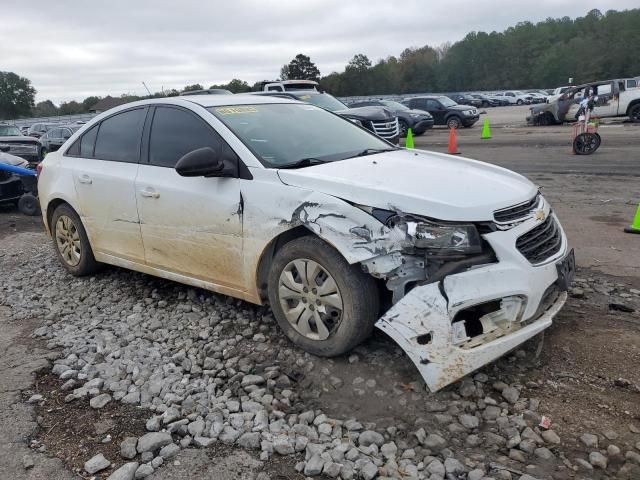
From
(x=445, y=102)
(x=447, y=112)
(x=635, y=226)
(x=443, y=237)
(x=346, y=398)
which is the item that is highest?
(x=445, y=102)

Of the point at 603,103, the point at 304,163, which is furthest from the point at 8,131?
the point at 603,103

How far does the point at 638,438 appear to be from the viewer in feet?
8.87

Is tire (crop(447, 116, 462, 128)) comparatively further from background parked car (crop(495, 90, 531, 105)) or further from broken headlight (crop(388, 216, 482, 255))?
background parked car (crop(495, 90, 531, 105))

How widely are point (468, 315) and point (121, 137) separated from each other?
3.49 metres

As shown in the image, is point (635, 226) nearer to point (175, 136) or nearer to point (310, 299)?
point (310, 299)

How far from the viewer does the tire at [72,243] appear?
5.35m

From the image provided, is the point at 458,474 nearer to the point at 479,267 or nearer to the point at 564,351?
the point at 479,267

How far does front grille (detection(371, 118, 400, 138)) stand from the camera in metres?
16.6

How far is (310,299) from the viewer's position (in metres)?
3.52

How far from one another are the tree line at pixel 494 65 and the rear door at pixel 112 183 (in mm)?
77681

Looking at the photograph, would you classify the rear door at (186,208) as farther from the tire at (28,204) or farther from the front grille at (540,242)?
the tire at (28,204)

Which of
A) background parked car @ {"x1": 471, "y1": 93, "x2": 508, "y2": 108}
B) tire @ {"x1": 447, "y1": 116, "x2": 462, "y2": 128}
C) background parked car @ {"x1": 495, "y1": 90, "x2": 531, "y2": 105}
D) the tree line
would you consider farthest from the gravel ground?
the tree line

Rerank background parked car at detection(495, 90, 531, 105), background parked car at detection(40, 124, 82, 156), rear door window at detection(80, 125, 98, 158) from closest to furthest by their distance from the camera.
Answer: rear door window at detection(80, 125, 98, 158), background parked car at detection(40, 124, 82, 156), background parked car at detection(495, 90, 531, 105)

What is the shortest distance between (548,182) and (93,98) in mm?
81653
